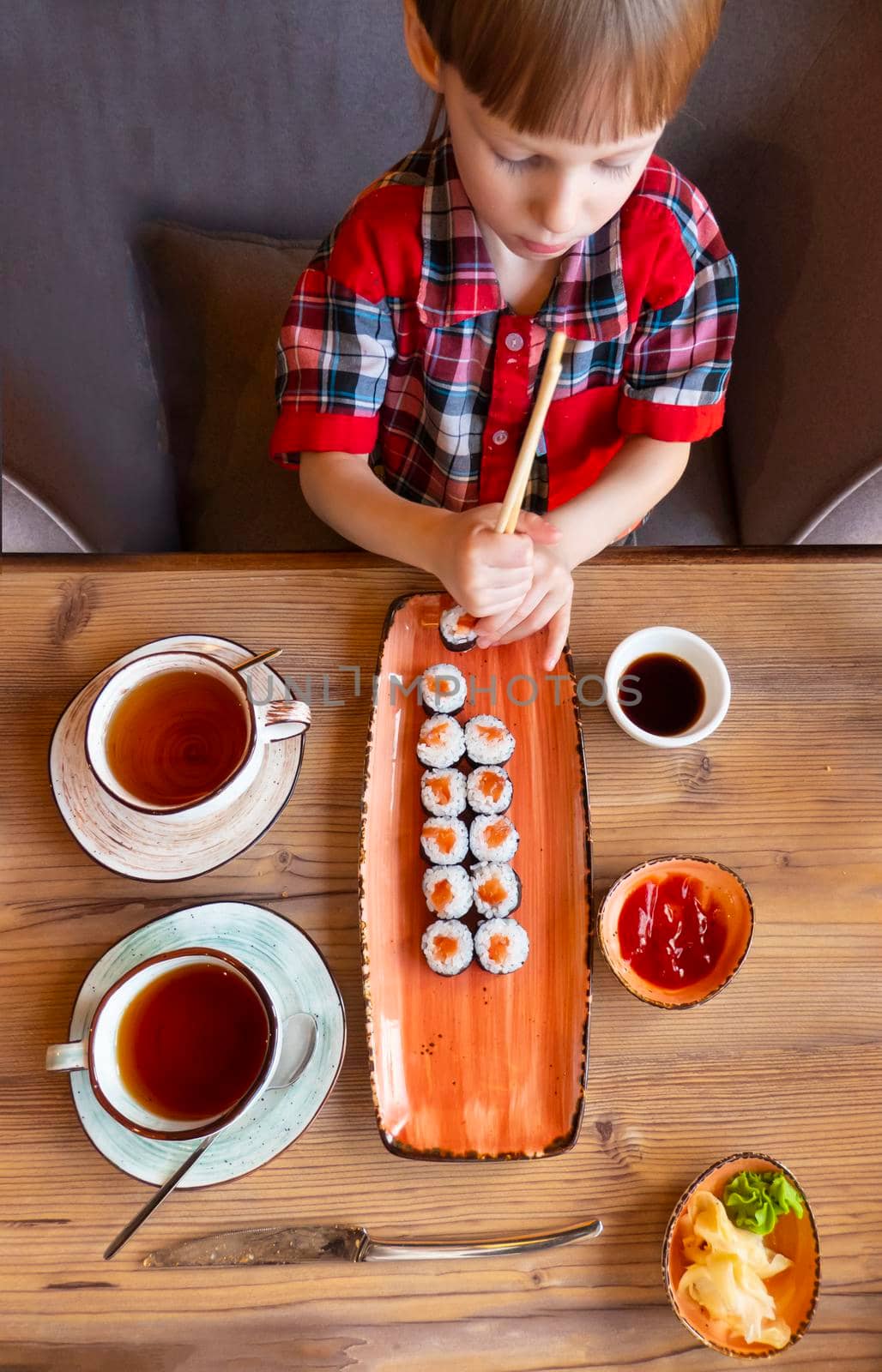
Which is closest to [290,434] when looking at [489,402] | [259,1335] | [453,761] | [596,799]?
[489,402]

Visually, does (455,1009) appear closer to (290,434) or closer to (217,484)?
(290,434)

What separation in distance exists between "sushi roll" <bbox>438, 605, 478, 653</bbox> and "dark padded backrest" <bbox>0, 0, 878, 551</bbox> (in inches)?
30.1

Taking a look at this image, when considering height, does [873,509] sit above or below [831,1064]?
above

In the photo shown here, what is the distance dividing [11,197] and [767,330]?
1253 mm

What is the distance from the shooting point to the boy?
2.44ft

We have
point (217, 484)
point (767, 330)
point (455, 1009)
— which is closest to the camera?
point (455, 1009)


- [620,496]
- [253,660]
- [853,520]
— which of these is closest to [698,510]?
[853,520]

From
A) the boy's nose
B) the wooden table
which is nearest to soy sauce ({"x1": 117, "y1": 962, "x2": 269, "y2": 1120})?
the wooden table

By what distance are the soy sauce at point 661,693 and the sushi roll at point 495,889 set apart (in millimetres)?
233

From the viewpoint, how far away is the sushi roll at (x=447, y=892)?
0.90 m

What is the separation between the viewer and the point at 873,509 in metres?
1.34

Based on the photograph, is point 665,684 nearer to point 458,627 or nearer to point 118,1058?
point 458,627

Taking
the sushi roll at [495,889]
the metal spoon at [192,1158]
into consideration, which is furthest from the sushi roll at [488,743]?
the metal spoon at [192,1158]

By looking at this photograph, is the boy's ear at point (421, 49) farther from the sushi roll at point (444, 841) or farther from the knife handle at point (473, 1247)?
the knife handle at point (473, 1247)
